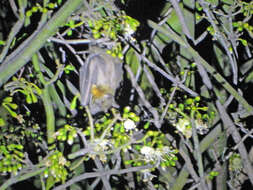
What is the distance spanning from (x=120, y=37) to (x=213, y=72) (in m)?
0.44

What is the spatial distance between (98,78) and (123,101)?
0.40 metres

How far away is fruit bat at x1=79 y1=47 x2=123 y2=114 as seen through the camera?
920mm

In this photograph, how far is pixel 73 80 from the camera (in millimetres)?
1457

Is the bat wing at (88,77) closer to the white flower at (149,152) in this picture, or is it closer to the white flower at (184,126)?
the white flower at (149,152)

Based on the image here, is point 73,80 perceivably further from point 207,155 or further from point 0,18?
point 207,155

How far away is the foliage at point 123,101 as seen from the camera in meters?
0.95

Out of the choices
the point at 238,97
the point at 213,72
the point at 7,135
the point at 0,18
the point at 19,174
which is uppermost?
the point at 0,18

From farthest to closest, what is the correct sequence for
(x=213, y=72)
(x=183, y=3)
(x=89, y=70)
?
(x=183, y=3) < (x=213, y=72) < (x=89, y=70)

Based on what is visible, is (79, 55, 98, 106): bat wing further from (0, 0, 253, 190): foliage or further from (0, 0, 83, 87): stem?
(0, 0, 83, 87): stem

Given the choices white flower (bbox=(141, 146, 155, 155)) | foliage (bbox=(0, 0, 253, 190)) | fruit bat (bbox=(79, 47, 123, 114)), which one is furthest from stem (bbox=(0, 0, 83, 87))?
white flower (bbox=(141, 146, 155, 155))

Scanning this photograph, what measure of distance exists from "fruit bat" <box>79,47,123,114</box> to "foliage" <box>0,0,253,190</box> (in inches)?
1.1

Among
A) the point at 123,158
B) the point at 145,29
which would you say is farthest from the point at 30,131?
the point at 145,29

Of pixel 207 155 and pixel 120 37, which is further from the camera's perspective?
pixel 207 155

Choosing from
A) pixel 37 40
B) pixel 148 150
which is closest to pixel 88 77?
pixel 37 40
